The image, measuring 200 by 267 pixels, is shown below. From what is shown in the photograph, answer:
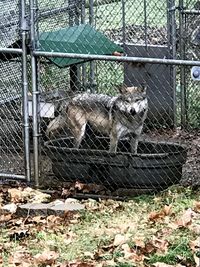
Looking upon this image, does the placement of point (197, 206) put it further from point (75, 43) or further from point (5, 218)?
point (75, 43)

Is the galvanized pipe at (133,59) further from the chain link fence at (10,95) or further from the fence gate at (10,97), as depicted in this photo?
the chain link fence at (10,95)

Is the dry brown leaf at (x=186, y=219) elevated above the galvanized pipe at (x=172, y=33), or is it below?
below

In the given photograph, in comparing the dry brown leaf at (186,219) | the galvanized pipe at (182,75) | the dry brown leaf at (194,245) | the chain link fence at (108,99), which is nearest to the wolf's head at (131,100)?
the chain link fence at (108,99)

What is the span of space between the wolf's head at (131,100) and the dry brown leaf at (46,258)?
334cm

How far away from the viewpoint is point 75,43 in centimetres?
921

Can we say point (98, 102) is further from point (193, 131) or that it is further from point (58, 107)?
point (193, 131)

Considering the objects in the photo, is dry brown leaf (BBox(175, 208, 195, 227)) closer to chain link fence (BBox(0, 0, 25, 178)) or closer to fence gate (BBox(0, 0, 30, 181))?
fence gate (BBox(0, 0, 30, 181))

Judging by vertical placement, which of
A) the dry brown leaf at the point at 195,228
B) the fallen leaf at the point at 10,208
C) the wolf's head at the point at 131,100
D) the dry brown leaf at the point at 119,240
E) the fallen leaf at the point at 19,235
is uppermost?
the wolf's head at the point at 131,100

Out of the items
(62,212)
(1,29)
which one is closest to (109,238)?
(62,212)

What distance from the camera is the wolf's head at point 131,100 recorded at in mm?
8711

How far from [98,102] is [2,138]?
1530mm

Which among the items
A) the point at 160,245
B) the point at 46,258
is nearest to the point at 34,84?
the point at 46,258

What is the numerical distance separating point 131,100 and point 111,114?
0.33 metres

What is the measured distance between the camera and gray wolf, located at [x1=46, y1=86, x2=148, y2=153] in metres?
8.75
